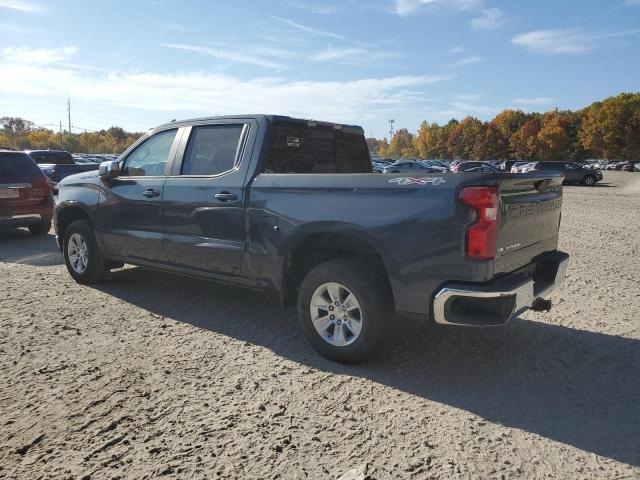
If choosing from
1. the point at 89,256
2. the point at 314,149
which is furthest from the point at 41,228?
the point at 314,149

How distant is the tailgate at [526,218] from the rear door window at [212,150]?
7.92 feet

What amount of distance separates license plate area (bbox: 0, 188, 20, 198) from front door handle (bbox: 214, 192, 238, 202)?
6.77 meters

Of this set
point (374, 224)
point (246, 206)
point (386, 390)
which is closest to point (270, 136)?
point (246, 206)

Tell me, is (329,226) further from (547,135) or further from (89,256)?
(547,135)

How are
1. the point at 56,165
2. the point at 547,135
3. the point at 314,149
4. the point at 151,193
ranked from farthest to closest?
→ the point at 547,135, the point at 56,165, the point at 151,193, the point at 314,149

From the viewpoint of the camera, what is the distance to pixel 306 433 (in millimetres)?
2971

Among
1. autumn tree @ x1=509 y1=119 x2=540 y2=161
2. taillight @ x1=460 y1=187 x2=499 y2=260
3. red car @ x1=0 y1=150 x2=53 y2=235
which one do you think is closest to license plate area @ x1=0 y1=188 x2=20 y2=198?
red car @ x1=0 y1=150 x2=53 y2=235

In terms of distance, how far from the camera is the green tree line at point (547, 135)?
307 ft

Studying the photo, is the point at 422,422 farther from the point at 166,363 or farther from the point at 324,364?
the point at 166,363

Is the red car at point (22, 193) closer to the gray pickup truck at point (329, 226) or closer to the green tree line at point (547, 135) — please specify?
the gray pickup truck at point (329, 226)

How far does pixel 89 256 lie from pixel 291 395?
3.80 m

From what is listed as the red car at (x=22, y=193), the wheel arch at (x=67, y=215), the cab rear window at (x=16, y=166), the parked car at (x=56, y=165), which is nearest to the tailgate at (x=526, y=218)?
the wheel arch at (x=67, y=215)

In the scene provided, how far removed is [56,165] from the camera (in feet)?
57.8

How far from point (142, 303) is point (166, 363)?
5.99 ft
